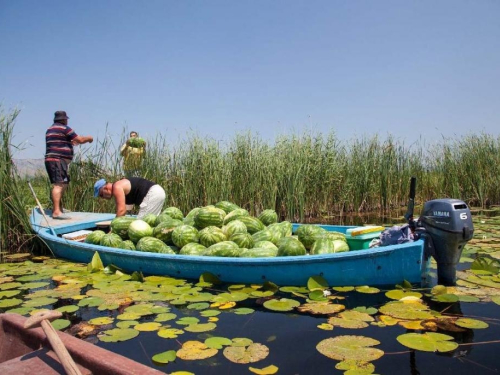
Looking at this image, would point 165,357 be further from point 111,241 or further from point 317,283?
point 111,241

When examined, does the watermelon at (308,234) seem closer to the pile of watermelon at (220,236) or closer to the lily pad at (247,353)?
the pile of watermelon at (220,236)

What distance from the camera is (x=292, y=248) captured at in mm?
4168

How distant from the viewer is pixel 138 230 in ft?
16.8

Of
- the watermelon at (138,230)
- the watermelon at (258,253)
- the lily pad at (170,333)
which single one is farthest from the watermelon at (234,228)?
the lily pad at (170,333)

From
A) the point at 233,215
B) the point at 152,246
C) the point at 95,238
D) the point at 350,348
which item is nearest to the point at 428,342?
the point at 350,348

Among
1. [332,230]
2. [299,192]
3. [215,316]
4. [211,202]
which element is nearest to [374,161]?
[299,192]

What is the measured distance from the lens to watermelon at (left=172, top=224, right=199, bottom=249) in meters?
4.78

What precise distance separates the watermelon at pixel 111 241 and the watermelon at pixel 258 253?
5.81 ft

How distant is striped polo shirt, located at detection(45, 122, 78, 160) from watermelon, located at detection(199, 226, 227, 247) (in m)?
3.61

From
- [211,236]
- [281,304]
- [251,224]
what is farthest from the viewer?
[251,224]

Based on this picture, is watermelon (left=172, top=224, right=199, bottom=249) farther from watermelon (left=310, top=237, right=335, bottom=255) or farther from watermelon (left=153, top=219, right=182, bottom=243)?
watermelon (left=310, top=237, right=335, bottom=255)

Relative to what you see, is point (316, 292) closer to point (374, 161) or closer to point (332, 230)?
point (332, 230)

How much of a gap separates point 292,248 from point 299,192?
4510 mm

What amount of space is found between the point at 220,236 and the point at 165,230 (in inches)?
30.0
